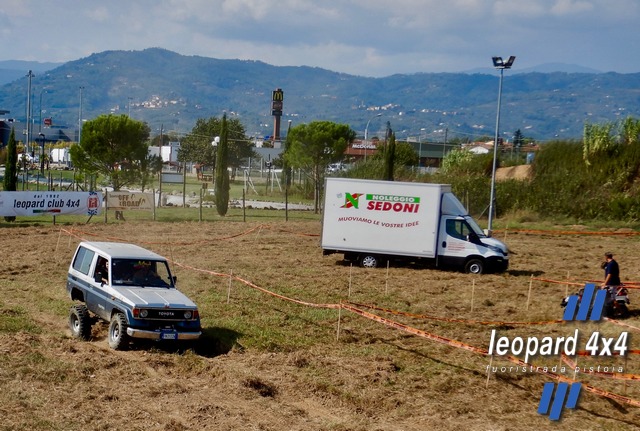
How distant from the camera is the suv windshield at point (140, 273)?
15.6m

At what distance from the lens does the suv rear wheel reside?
1534 cm

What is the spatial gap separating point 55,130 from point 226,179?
5696 inches

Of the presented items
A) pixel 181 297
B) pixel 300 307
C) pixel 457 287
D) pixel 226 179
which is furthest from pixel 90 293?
pixel 226 179

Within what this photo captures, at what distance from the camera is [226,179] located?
47.2 m

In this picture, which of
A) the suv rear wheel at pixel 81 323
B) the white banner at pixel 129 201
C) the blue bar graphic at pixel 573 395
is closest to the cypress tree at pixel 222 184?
the white banner at pixel 129 201

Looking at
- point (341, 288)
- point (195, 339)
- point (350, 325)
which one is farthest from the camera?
point (341, 288)

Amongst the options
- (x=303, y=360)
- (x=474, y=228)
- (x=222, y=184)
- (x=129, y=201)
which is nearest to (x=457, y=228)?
(x=474, y=228)

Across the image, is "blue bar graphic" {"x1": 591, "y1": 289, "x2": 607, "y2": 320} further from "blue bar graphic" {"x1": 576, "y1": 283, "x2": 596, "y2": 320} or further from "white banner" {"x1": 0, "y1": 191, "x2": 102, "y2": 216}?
"white banner" {"x1": 0, "y1": 191, "x2": 102, "y2": 216}

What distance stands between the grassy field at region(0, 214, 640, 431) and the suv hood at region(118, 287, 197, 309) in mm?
931

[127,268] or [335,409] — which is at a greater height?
[127,268]

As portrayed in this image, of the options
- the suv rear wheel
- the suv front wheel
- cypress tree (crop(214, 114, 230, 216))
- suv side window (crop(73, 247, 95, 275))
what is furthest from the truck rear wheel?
cypress tree (crop(214, 114, 230, 216))

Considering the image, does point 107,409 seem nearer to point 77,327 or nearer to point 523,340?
point 77,327

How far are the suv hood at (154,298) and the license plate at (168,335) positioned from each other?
502 millimetres

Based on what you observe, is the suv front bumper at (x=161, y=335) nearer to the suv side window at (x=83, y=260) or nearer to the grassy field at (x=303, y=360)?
the grassy field at (x=303, y=360)
